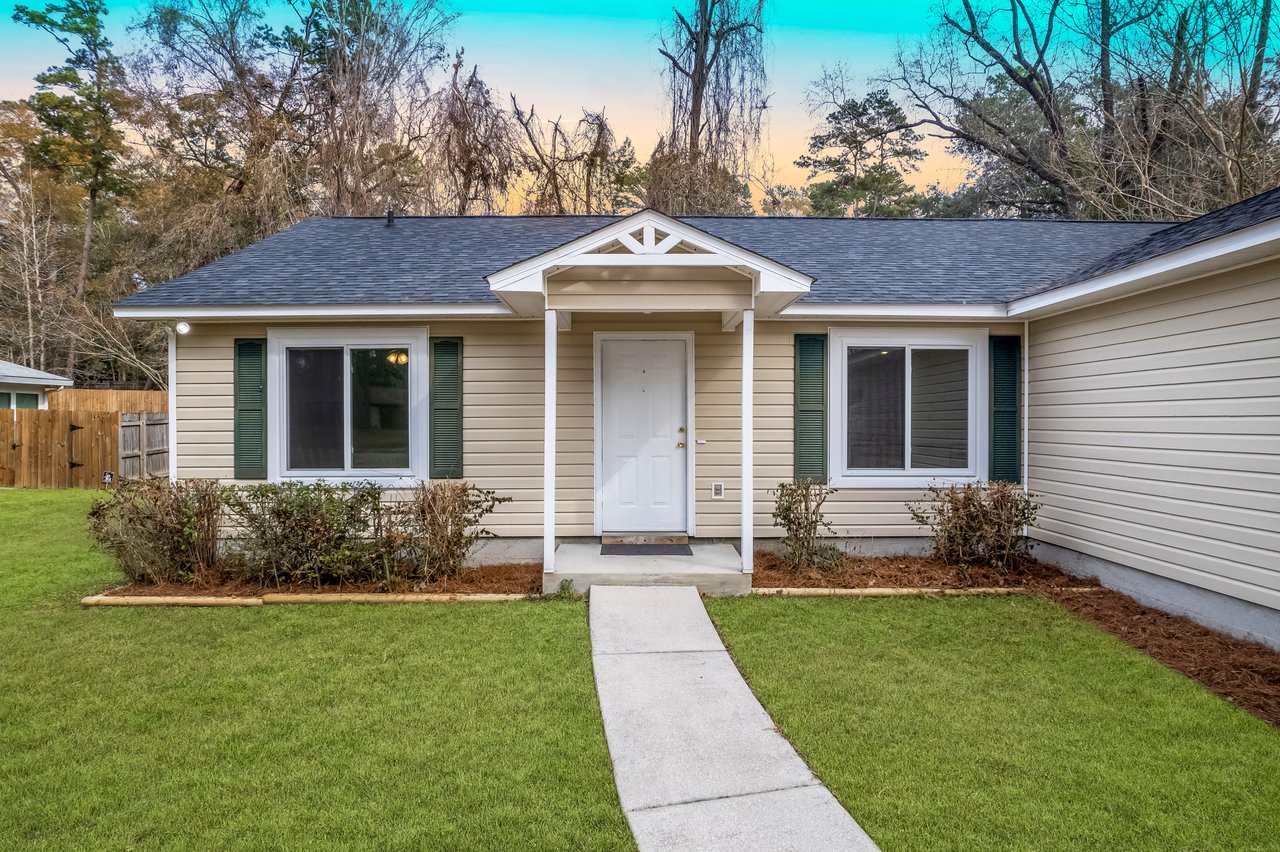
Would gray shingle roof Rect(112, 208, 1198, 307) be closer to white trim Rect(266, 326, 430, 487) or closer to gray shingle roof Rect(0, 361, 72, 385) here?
white trim Rect(266, 326, 430, 487)

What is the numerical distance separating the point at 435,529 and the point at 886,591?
3.72m

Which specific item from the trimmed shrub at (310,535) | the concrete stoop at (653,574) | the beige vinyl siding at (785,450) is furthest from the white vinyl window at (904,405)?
the trimmed shrub at (310,535)

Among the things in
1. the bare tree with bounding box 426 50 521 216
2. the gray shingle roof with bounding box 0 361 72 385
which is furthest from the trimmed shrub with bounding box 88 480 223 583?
the gray shingle roof with bounding box 0 361 72 385

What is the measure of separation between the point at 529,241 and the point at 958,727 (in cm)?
675

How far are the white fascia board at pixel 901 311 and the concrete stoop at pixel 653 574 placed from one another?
2417 millimetres

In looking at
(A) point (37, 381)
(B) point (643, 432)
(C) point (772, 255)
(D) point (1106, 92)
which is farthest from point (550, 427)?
(D) point (1106, 92)

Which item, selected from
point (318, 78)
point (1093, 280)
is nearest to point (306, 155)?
point (318, 78)

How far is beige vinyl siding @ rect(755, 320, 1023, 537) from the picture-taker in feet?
21.0

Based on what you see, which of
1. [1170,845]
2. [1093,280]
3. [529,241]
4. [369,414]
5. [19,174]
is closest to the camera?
[1170,845]

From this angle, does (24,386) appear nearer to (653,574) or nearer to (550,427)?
(550,427)

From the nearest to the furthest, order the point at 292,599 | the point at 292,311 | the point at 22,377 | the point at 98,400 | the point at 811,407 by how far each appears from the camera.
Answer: the point at 292,599
the point at 292,311
the point at 811,407
the point at 22,377
the point at 98,400

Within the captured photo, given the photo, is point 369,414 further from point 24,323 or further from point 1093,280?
point 24,323

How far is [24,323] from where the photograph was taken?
17.2 meters

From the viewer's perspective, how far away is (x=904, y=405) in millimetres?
6441
